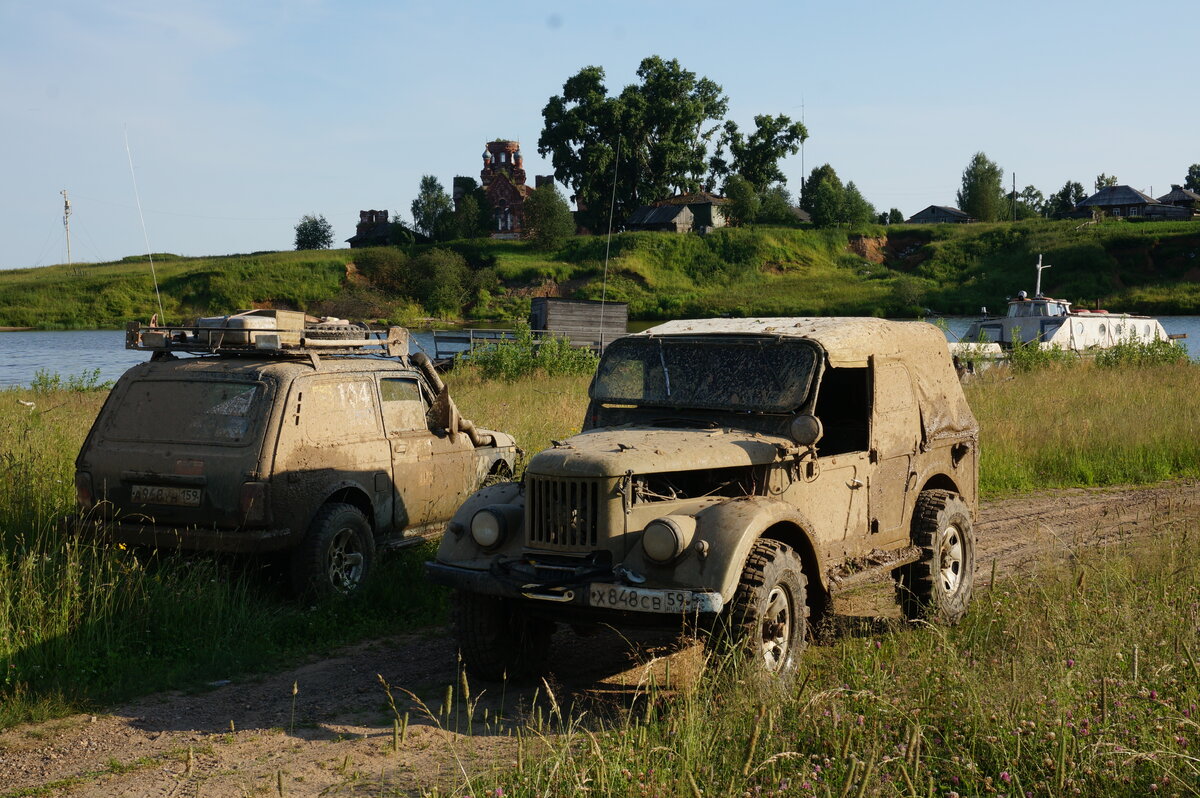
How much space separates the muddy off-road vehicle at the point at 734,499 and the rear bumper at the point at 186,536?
1627 millimetres

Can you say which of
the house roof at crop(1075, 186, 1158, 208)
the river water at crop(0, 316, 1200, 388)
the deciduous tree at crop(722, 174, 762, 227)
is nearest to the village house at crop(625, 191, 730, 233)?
the deciduous tree at crop(722, 174, 762, 227)

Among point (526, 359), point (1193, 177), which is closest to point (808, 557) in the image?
point (526, 359)

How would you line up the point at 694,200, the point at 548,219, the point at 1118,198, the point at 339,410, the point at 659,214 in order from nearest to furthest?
the point at 339,410 < the point at 548,219 < the point at 659,214 < the point at 694,200 < the point at 1118,198

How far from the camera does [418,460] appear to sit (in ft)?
28.8

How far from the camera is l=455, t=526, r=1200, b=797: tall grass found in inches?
156

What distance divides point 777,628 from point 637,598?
0.84 m

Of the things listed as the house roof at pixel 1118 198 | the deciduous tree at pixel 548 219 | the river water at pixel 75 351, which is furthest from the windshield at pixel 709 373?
the house roof at pixel 1118 198

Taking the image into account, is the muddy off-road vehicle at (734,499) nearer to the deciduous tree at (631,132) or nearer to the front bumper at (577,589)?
the front bumper at (577,589)

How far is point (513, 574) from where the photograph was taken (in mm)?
5809

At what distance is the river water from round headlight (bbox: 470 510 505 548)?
19869 millimetres

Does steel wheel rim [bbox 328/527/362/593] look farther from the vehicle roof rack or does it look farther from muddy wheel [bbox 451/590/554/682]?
muddy wheel [bbox 451/590/554/682]

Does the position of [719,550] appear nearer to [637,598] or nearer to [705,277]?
[637,598]

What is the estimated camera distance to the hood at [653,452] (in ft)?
18.8

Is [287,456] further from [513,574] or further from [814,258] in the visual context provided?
[814,258]
